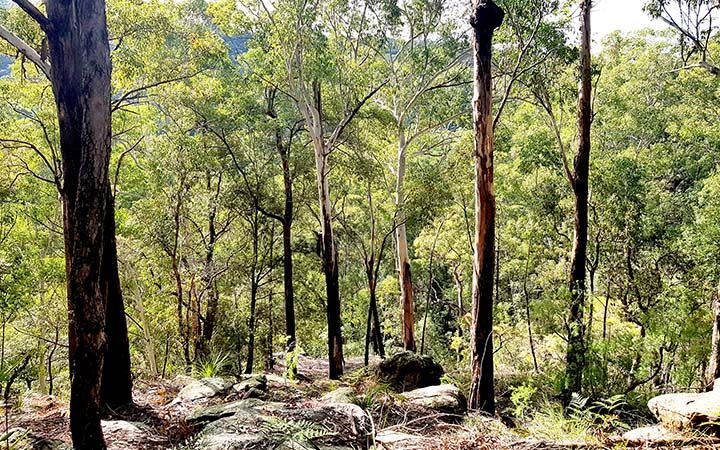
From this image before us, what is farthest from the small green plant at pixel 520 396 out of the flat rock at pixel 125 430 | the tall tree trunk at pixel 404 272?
the tall tree trunk at pixel 404 272

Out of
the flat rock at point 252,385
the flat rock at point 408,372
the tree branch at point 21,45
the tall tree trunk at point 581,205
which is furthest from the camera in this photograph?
the flat rock at point 408,372

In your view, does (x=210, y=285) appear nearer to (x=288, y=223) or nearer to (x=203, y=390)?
(x=288, y=223)

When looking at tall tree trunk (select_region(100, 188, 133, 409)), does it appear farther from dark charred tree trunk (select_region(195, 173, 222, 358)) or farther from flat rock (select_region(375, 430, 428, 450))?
dark charred tree trunk (select_region(195, 173, 222, 358))

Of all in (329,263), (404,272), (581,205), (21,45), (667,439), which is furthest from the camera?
(404,272)

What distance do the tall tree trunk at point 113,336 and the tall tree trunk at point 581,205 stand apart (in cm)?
682

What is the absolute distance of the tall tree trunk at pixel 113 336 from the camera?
5309 mm

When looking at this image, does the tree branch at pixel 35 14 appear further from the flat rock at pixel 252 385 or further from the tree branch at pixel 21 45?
the flat rock at pixel 252 385

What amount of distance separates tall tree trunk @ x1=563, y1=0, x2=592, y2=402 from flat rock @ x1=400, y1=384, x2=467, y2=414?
2472 millimetres

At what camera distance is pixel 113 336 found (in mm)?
5559

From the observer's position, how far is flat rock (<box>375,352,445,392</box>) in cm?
908

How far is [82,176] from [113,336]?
10.8 feet

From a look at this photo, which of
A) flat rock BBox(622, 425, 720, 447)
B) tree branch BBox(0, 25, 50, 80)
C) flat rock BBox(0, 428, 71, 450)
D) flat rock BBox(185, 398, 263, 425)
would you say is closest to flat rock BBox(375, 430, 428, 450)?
flat rock BBox(185, 398, 263, 425)

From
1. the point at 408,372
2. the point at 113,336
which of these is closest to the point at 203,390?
the point at 113,336

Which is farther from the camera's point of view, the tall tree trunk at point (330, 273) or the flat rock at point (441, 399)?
the tall tree trunk at point (330, 273)
